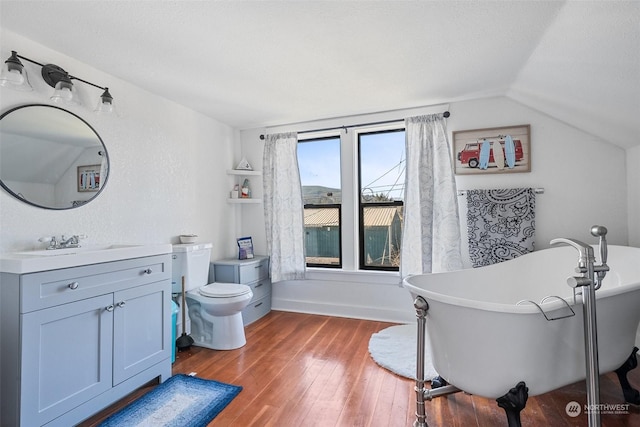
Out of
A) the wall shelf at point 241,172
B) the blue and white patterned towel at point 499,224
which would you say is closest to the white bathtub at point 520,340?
the blue and white patterned towel at point 499,224

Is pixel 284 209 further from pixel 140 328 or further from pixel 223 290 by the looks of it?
pixel 140 328

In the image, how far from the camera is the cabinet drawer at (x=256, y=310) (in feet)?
10.5

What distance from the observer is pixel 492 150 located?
289cm

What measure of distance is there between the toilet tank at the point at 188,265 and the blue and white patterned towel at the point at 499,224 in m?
2.56

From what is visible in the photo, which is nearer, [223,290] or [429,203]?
[223,290]

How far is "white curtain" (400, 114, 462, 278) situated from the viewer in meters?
2.90

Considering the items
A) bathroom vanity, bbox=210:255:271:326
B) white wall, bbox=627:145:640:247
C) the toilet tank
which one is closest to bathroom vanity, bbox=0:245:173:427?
the toilet tank

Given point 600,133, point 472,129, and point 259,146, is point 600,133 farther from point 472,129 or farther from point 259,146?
point 259,146

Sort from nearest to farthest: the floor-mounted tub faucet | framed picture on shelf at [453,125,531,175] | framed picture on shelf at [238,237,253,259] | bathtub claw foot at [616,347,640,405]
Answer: the floor-mounted tub faucet
bathtub claw foot at [616,347,640,405]
framed picture on shelf at [453,125,531,175]
framed picture on shelf at [238,237,253,259]

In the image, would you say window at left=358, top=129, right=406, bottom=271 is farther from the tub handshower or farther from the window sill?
the tub handshower

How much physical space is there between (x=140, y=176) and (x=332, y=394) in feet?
7.43

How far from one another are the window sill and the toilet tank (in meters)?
1.23

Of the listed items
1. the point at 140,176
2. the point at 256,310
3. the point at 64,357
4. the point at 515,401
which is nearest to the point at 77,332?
the point at 64,357

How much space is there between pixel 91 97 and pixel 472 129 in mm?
3248
